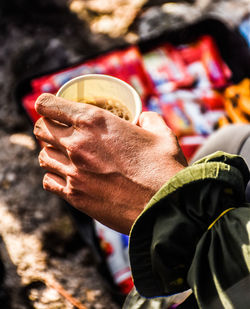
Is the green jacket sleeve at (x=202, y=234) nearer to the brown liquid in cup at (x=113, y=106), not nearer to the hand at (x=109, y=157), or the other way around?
the hand at (x=109, y=157)

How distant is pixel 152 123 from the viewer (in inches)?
27.1

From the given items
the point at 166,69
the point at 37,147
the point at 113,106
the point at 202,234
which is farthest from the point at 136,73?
the point at 202,234

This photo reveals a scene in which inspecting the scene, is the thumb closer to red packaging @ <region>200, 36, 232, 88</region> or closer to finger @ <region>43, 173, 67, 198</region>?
finger @ <region>43, 173, 67, 198</region>

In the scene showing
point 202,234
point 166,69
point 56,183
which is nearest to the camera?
point 202,234

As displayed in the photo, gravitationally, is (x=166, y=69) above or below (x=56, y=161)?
below

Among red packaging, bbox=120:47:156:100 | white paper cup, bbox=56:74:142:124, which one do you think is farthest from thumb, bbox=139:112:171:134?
red packaging, bbox=120:47:156:100

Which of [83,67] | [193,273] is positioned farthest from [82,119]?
[83,67]

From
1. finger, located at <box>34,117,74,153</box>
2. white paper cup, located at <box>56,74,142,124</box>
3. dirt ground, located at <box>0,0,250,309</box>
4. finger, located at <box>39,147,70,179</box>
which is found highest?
white paper cup, located at <box>56,74,142,124</box>

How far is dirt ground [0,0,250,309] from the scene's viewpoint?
127cm

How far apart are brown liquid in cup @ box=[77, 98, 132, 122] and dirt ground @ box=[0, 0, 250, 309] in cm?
73

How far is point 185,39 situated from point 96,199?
4.38 feet

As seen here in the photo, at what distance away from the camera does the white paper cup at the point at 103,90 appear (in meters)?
0.71

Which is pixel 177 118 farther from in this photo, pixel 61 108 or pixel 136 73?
pixel 61 108

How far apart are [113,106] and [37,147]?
829mm
